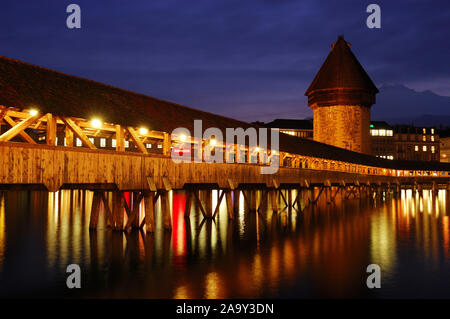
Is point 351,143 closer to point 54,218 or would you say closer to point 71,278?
point 54,218

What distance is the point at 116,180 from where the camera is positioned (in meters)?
17.8

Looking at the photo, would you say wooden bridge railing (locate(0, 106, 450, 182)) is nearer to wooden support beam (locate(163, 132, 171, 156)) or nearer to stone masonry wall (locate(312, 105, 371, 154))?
wooden support beam (locate(163, 132, 171, 156))

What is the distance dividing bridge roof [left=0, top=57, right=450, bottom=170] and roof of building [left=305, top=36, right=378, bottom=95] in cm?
3951

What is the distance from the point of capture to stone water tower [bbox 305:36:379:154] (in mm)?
62031

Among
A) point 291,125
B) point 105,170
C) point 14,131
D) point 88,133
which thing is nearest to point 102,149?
point 105,170

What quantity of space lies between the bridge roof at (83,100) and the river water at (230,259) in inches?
205

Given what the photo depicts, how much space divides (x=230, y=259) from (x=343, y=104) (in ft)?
163

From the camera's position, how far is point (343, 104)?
6294 cm

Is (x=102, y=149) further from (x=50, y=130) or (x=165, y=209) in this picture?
(x=165, y=209)

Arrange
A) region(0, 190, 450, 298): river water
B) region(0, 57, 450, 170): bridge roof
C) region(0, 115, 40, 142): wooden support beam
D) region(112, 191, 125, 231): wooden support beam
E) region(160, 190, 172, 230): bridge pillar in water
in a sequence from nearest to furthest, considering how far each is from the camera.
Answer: region(0, 190, 450, 298): river water, region(0, 115, 40, 142): wooden support beam, region(0, 57, 450, 170): bridge roof, region(160, 190, 172, 230): bridge pillar in water, region(112, 191, 125, 231): wooden support beam

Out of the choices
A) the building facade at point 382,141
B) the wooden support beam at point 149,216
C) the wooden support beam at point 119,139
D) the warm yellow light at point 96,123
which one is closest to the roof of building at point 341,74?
the building facade at point 382,141

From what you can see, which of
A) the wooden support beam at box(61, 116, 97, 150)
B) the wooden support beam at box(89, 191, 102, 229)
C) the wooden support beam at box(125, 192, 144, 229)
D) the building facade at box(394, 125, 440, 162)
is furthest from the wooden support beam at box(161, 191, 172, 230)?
the building facade at box(394, 125, 440, 162)

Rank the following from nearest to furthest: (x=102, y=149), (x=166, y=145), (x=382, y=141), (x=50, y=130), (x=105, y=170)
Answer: (x=50, y=130) < (x=105, y=170) < (x=102, y=149) < (x=166, y=145) < (x=382, y=141)

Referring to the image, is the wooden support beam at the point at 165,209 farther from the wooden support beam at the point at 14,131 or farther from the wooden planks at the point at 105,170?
the wooden support beam at the point at 14,131
